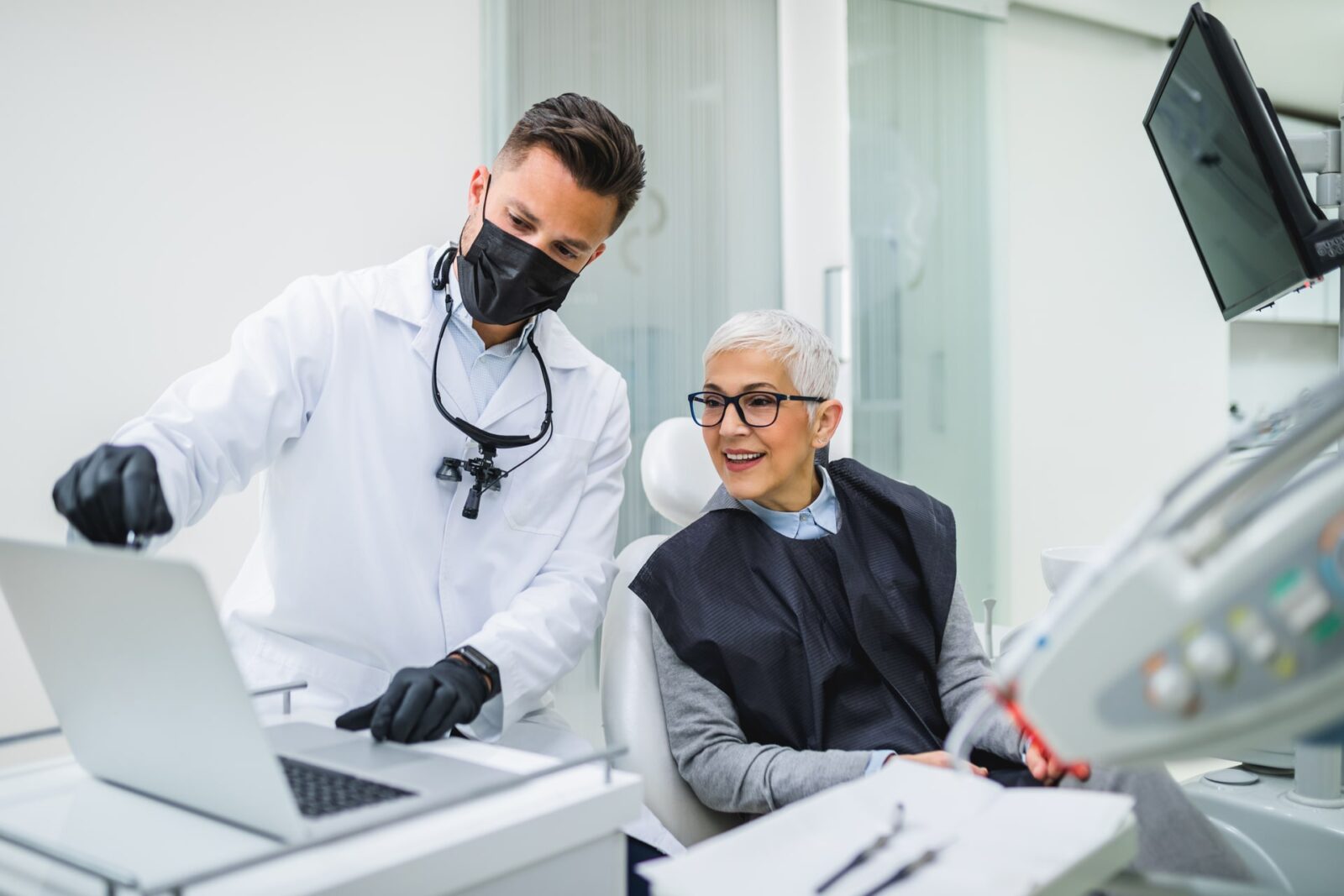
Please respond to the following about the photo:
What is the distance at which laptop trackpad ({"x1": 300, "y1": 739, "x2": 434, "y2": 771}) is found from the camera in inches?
38.3

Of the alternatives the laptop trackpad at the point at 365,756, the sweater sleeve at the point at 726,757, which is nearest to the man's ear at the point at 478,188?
the sweater sleeve at the point at 726,757

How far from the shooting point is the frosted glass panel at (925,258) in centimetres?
359

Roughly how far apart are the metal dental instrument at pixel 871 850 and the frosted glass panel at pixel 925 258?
2.83 m

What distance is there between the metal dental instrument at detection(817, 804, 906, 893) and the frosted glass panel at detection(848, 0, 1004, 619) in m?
2.83

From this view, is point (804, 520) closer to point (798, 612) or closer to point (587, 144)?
point (798, 612)

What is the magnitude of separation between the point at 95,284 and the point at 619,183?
1.41 m

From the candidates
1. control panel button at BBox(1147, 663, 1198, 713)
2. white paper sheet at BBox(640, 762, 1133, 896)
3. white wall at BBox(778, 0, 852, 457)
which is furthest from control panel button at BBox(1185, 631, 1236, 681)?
white wall at BBox(778, 0, 852, 457)

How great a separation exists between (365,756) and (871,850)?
499 mm

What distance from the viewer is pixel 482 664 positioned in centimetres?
132

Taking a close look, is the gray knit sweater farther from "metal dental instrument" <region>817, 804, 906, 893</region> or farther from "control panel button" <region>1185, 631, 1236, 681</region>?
"control panel button" <region>1185, 631, 1236, 681</region>

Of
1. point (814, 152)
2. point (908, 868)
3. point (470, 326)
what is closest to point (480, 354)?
point (470, 326)

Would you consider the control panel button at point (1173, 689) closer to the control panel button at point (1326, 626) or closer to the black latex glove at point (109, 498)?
the control panel button at point (1326, 626)

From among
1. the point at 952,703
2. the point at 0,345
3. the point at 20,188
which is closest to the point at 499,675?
the point at 952,703

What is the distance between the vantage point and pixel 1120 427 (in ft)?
15.0
